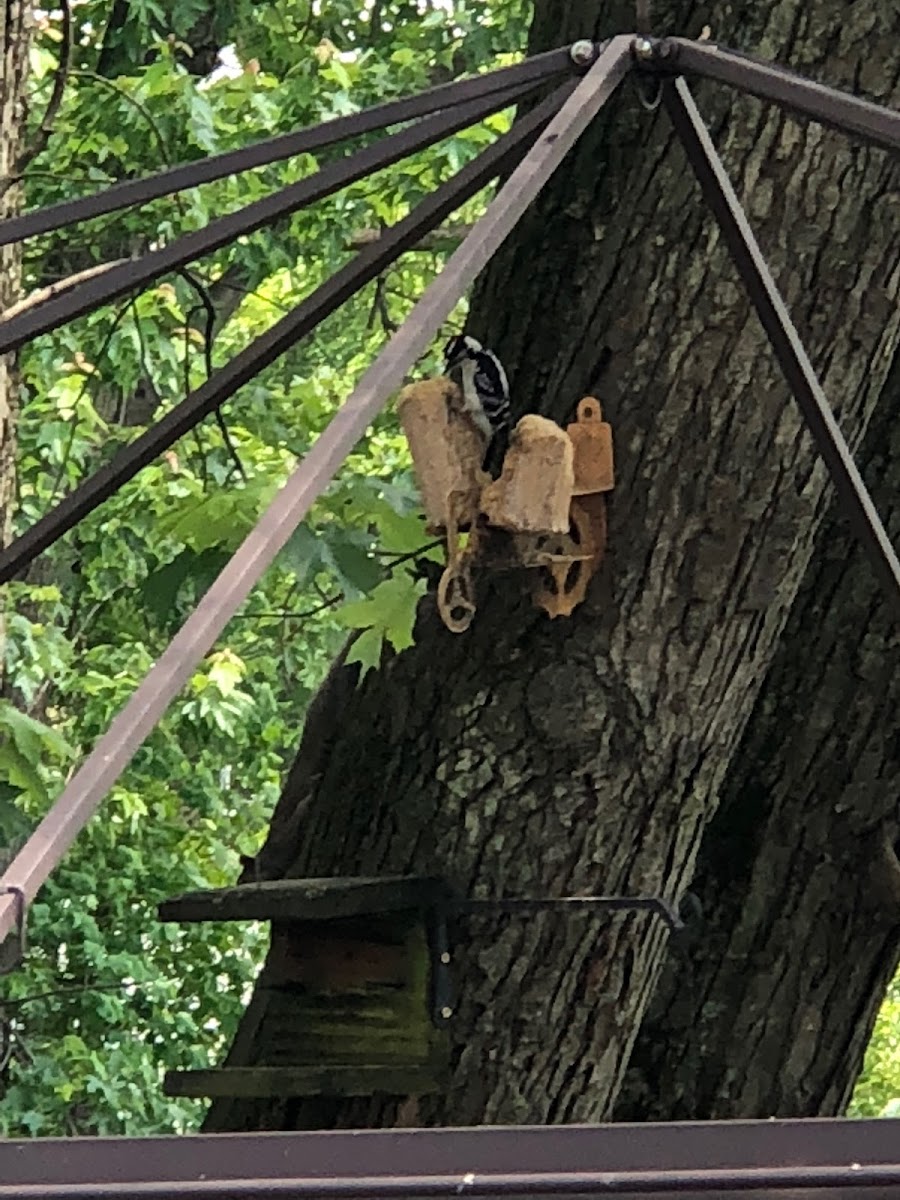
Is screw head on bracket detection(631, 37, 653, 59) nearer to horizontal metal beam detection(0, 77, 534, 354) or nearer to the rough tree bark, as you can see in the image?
horizontal metal beam detection(0, 77, 534, 354)

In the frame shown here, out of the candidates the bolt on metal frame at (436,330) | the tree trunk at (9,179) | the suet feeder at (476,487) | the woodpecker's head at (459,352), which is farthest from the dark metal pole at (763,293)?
the tree trunk at (9,179)

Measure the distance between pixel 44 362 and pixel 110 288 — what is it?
2.37 meters

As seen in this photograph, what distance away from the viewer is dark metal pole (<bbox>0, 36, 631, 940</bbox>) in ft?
1.77

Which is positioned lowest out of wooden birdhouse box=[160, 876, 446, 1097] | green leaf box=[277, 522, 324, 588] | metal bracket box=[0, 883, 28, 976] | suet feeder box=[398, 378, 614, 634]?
wooden birdhouse box=[160, 876, 446, 1097]

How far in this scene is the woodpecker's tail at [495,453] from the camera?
122cm

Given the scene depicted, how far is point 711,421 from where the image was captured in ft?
4.26

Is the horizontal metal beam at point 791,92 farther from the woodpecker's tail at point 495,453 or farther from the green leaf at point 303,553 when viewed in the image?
the green leaf at point 303,553

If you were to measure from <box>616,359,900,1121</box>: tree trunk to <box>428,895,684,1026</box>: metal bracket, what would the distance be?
0.34 metres

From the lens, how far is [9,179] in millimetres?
1434

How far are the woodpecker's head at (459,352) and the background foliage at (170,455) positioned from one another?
714mm

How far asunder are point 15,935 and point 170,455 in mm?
2419

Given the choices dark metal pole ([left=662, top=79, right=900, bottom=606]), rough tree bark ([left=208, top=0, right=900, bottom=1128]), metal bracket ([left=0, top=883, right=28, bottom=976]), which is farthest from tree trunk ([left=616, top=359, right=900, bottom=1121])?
metal bracket ([left=0, top=883, right=28, bottom=976])

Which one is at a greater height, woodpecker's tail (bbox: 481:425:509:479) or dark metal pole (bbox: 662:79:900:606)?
dark metal pole (bbox: 662:79:900:606)

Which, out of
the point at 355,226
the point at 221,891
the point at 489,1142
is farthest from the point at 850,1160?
the point at 355,226
